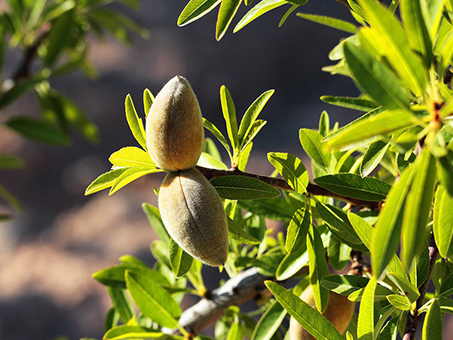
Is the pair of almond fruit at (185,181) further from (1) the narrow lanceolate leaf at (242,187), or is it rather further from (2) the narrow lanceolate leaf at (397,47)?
(2) the narrow lanceolate leaf at (397,47)

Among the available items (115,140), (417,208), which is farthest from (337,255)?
(115,140)

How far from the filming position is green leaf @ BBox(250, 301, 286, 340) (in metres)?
0.59

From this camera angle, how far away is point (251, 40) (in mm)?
3312

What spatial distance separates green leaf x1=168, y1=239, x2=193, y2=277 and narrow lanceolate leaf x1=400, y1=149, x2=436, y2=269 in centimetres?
24

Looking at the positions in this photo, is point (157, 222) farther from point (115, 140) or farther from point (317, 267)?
point (115, 140)

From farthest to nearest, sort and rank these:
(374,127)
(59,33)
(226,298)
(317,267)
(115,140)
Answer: (115,140) < (59,33) < (226,298) < (317,267) < (374,127)

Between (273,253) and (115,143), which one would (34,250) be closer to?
(115,143)

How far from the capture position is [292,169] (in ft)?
1.50

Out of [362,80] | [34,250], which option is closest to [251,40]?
[34,250]

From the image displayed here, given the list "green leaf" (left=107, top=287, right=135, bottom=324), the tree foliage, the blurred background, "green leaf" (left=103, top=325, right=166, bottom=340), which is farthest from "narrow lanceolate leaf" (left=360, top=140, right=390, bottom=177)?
the blurred background

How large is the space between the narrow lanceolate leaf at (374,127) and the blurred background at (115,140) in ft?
8.36

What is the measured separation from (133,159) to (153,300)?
22cm

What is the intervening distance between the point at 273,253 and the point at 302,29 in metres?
2.87

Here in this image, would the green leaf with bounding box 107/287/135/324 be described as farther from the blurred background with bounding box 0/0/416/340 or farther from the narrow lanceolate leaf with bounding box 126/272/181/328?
the blurred background with bounding box 0/0/416/340
